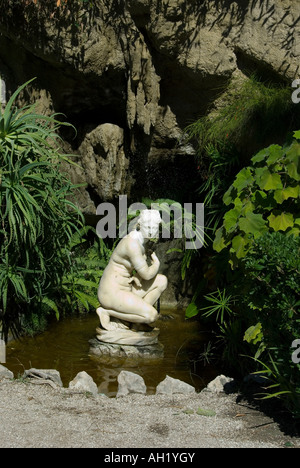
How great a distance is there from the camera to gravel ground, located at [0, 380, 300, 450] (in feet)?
13.1

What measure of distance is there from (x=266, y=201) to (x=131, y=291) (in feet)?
6.36

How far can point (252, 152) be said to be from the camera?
24.5 ft

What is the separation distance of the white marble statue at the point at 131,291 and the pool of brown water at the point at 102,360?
302 mm

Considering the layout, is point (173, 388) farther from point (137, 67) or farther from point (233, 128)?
point (137, 67)

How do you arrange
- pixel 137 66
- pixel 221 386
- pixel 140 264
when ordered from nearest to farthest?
pixel 221 386 → pixel 140 264 → pixel 137 66

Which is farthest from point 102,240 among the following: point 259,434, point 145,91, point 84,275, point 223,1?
point 259,434

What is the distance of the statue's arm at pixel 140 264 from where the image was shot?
666cm

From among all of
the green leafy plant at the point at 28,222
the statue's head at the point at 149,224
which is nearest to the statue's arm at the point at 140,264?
the statue's head at the point at 149,224

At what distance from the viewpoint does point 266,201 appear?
5.76m

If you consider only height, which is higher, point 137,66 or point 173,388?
point 137,66

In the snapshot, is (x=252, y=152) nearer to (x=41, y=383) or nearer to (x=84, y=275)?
(x=84, y=275)

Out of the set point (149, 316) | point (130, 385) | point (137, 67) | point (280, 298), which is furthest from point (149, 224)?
point (280, 298)

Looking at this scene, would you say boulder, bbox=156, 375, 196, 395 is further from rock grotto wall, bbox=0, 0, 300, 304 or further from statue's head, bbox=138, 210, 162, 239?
rock grotto wall, bbox=0, 0, 300, 304

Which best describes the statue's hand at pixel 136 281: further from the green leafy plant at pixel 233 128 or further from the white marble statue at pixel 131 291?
the green leafy plant at pixel 233 128
